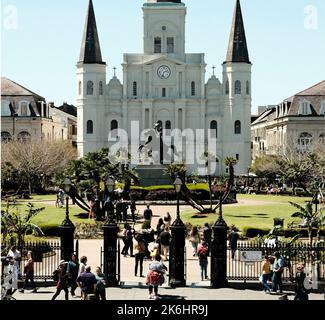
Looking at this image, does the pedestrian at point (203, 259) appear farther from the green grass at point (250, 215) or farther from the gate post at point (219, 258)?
the green grass at point (250, 215)

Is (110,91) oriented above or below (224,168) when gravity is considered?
above

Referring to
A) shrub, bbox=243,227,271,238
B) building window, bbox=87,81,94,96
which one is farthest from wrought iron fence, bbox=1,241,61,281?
building window, bbox=87,81,94,96

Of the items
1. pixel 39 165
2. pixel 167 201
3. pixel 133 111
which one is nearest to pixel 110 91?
pixel 133 111

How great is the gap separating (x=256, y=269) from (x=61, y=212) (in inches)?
828

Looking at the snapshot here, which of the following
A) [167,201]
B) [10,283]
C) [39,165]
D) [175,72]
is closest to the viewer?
[10,283]

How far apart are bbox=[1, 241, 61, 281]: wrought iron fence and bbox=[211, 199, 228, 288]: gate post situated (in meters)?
4.85

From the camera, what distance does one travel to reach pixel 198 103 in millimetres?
100062

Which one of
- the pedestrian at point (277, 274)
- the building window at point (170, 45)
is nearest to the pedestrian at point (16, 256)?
the pedestrian at point (277, 274)

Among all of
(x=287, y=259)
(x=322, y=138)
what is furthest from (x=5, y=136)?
(x=287, y=259)

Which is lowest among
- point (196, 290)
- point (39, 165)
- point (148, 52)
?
point (196, 290)

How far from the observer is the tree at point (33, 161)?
199 ft

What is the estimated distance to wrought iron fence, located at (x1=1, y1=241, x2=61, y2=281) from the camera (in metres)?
23.2

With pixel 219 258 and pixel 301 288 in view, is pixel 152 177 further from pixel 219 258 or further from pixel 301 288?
pixel 301 288
